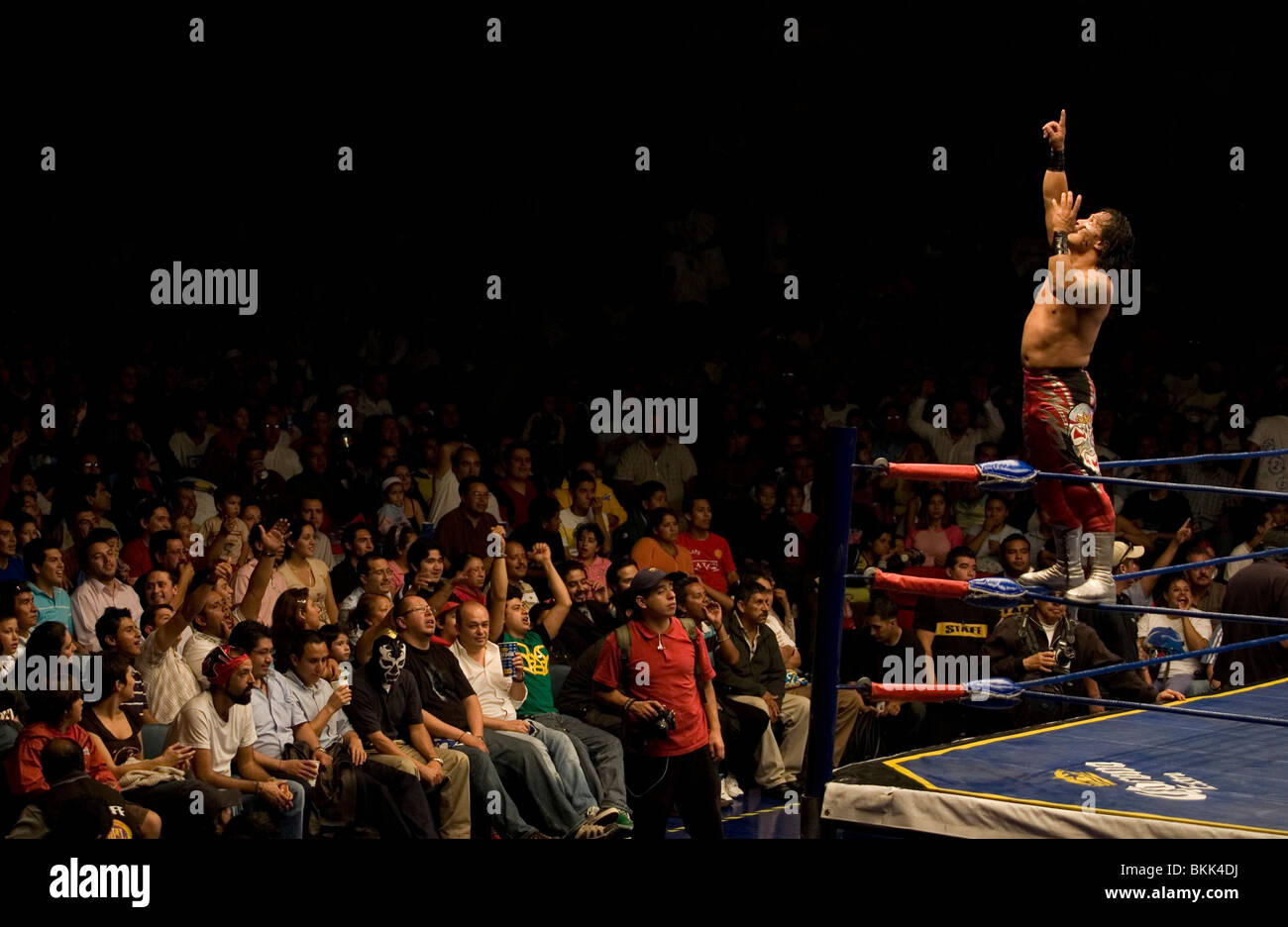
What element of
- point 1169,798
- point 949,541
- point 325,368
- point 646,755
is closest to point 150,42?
point 325,368

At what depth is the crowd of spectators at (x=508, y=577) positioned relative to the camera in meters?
6.14

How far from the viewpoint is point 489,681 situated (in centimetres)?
697

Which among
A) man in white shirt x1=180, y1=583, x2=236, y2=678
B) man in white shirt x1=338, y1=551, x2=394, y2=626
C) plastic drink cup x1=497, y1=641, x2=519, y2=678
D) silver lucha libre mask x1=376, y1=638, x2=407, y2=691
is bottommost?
plastic drink cup x1=497, y1=641, x2=519, y2=678

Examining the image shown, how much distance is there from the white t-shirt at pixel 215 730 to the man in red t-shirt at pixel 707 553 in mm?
3256

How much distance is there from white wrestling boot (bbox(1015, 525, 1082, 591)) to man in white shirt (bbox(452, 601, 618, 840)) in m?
2.76

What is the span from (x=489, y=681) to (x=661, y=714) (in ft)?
3.45

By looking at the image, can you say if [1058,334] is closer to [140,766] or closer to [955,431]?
[140,766]

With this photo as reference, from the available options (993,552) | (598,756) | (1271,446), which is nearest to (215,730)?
(598,756)

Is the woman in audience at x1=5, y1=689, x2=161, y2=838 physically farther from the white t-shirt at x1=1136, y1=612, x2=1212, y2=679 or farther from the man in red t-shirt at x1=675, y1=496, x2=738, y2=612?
the white t-shirt at x1=1136, y1=612, x2=1212, y2=679

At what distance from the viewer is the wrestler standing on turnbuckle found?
4.59m

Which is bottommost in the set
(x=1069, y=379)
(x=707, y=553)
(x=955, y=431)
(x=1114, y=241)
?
(x=707, y=553)

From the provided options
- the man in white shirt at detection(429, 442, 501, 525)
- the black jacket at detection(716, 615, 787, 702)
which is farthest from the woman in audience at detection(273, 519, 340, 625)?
the black jacket at detection(716, 615, 787, 702)

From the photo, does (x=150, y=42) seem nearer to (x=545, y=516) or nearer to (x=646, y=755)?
(x=545, y=516)
